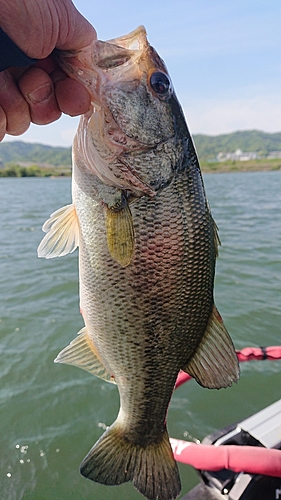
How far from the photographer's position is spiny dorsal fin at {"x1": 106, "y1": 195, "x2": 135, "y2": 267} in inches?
70.9

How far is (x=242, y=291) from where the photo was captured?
9344 mm

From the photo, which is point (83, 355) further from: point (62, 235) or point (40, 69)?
point (40, 69)

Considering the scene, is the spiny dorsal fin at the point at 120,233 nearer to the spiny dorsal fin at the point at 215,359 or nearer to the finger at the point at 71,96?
the finger at the point at 71,96

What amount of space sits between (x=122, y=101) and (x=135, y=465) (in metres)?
1.97

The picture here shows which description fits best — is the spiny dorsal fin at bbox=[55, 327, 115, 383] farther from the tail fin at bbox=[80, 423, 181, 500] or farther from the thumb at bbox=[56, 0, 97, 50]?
the thumb at bbox=[56, 0, 97, 50]

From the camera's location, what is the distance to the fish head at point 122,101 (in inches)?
68.1

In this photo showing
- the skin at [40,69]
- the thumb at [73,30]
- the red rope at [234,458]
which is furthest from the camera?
the red rope at [234,458]

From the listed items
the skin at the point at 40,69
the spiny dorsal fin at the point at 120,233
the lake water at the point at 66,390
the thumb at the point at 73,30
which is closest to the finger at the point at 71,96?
the skin at the point at 40,69

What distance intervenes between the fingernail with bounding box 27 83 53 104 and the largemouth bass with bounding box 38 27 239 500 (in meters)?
0.12

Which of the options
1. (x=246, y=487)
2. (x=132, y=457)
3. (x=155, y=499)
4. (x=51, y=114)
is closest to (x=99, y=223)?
(x=51, y=114)

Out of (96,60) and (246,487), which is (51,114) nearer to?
(96,60)

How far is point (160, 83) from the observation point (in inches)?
72.1

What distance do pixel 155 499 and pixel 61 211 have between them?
5.42 feet

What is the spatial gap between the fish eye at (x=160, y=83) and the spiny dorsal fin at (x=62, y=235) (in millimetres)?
741
